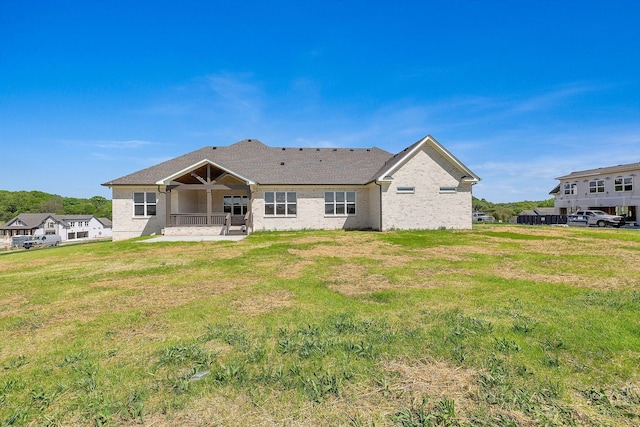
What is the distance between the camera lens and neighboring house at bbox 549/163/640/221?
2919 centimetres

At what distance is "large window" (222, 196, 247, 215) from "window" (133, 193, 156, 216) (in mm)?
4793

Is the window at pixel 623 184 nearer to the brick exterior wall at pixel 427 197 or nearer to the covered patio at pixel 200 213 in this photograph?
the brick exterior wall at pixel 427 197

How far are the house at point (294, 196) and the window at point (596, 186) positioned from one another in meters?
24.9

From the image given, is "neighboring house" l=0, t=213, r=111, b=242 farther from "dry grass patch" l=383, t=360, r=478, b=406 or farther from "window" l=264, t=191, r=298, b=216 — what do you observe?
"dry grass patch" l=383, t=360, r=478, b=406

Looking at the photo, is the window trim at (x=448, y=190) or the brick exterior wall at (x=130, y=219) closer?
the brick exterior wall at (x=130, y=219)

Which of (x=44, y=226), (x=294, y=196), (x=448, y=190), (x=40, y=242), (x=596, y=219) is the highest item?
(x=448, y=190)

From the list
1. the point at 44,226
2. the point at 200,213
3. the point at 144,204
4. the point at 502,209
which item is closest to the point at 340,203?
the point at 200,213

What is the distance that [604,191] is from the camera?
3200cm

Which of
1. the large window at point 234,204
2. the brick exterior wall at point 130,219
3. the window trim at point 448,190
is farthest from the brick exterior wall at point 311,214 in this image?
the brick exterior wall at point 130,219

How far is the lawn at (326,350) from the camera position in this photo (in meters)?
2.46

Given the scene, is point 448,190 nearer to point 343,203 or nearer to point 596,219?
point 343,203

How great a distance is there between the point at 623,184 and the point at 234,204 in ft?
133

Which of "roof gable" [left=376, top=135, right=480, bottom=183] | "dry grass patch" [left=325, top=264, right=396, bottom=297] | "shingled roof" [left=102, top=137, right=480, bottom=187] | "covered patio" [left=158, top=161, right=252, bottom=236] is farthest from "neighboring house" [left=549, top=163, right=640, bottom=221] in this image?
"covered patio" [left=158, top=161, right=252, bottom=236]

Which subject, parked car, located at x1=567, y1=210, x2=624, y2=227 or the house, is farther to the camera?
parked car, located at x1=567, y1=210, x2=624, y2=227
